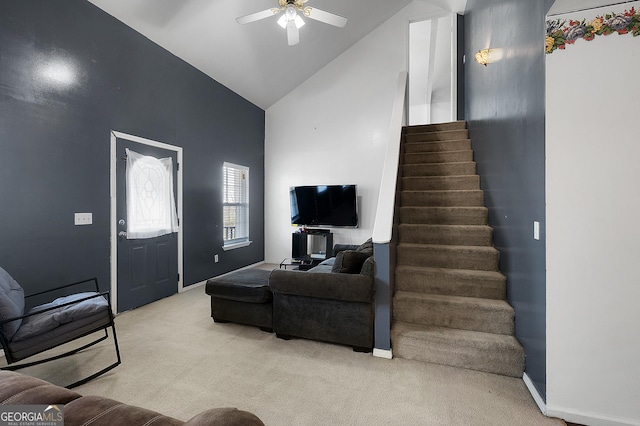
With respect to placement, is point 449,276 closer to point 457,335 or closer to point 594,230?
point 457,335

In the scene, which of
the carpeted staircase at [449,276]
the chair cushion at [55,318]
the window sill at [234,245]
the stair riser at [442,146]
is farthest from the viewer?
the window sill at [234,245]

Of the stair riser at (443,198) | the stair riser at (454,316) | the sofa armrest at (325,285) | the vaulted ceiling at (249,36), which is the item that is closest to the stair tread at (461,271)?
the stair riser at (454,316)

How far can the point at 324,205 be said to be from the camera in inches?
215

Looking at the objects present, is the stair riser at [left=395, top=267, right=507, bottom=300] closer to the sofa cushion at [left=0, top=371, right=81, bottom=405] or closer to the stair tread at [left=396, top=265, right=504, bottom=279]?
the stair tread at [left=396, top=265, right=504, bottom=279]

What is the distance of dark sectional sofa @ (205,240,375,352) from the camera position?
2330 millimetres

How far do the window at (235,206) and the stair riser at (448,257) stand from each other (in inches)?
130

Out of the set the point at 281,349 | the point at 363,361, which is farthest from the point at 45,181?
the point at 363,361

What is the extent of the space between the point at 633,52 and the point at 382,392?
2.42 m

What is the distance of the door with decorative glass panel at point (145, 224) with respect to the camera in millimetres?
3344

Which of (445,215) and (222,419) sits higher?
(445,215)

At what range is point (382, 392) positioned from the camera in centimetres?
191

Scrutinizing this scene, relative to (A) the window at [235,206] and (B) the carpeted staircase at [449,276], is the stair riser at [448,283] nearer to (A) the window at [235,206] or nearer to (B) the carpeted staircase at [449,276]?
(B) the carpeted staircase at [449,276]

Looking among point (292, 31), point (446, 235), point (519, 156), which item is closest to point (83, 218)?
point (292, 31)

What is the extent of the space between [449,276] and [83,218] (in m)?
3.67
